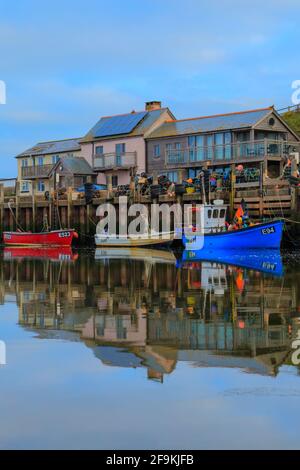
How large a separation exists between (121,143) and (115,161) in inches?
70.6

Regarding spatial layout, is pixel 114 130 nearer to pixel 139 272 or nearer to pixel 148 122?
pixel 148 122

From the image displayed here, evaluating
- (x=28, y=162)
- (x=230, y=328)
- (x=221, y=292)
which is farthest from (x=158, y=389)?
(x=28, y=162)

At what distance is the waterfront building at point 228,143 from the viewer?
53719 millimetres

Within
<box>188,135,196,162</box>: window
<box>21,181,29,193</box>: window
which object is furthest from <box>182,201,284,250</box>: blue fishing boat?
<box>21,181,29,193</box>: window

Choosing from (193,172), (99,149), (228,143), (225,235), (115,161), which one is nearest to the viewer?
(225,235)

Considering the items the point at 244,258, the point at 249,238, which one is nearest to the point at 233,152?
the point at 249,238

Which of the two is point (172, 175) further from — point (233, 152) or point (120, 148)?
point (120, 148)

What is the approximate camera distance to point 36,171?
77000 mm

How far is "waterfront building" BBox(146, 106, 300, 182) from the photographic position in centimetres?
5372

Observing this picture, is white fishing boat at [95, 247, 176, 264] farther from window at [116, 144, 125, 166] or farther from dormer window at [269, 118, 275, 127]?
window at [116, 144, 125, 166]

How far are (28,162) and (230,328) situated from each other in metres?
69.7

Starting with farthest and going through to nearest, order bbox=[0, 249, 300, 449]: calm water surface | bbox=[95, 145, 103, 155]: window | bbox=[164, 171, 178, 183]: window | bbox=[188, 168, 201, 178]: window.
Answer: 1. bbox=[95, 145, 103, 155]: window
2. bbox=[164, 171, 178, 183]: window
3. bbox=[188, 168, 201, 178]: window
4. bbox=[0, 249, 300, 449]: calm water surface

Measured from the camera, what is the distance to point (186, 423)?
8.09 meters

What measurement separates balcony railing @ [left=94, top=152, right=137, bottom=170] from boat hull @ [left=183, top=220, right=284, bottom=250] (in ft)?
83.2
